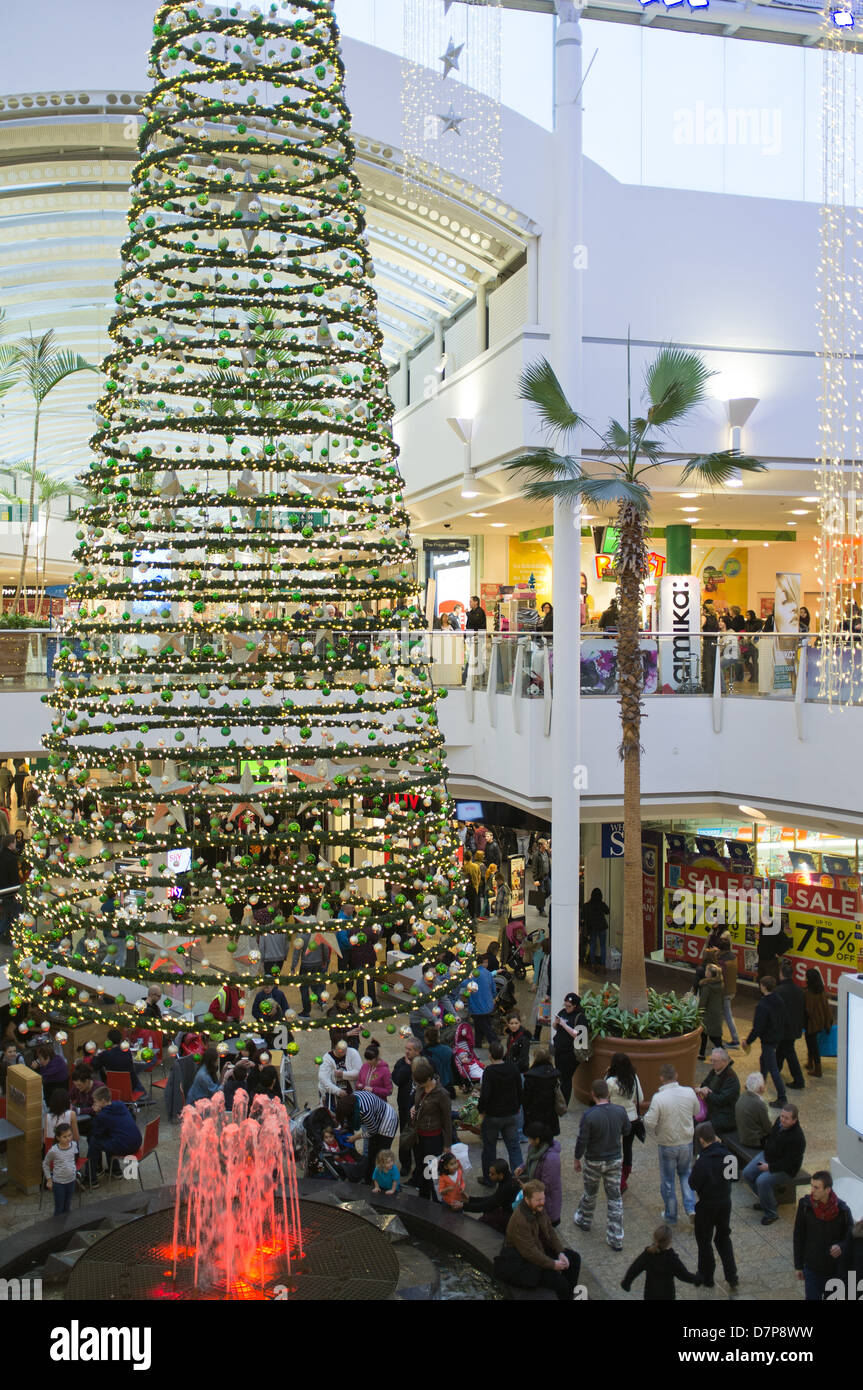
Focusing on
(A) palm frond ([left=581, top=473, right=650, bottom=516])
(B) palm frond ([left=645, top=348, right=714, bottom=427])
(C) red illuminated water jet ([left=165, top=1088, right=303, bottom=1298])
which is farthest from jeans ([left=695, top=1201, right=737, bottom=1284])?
(B) palm frond ([left=645, top=348, right=714, bottom=427])

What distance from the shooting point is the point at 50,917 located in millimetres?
5332

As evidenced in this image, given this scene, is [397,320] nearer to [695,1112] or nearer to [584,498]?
[584,498]

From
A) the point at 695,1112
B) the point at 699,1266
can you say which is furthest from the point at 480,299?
the point at 699,1266

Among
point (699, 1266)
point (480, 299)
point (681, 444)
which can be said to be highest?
point (480, 299)

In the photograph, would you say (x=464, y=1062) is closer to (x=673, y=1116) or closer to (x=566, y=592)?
(x=673, y=1116)

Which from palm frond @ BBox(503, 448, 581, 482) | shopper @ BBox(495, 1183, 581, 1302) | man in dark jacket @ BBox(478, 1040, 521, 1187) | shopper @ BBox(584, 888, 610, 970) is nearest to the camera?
shopper @ BBox(495, 1183, 581, 1302)

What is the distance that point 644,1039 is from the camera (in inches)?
452

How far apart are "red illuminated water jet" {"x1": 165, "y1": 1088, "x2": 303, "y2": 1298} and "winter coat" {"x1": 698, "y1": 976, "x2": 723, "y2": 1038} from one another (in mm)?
6536

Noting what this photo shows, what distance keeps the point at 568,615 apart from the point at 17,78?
31.2 ft

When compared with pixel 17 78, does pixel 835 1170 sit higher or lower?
lower

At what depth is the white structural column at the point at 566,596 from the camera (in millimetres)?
13055

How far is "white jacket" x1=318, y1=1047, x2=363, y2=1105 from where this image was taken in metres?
9.12

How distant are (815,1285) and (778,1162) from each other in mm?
2081

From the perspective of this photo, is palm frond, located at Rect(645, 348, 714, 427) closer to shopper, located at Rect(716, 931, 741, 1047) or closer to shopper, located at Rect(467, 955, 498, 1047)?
shopper, located at Rect(467, 955, 498, 1047)
